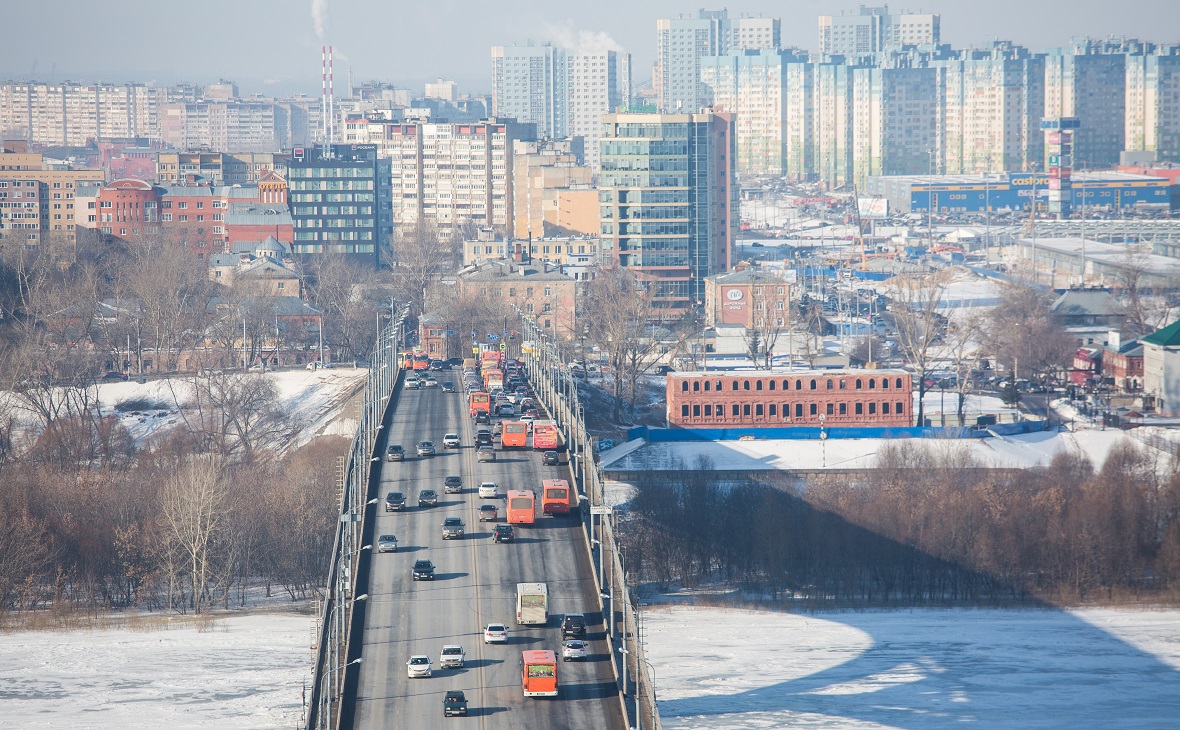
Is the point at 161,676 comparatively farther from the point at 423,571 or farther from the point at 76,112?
the point at 76,112

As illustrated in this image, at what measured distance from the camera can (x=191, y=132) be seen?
14188 cm

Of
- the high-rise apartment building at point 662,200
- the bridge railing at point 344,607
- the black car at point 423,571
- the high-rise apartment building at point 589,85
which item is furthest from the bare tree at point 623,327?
the high-rise apartment building at point 589,85

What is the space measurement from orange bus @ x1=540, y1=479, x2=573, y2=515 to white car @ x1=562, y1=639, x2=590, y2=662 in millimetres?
4490

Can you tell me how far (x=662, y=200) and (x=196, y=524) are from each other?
31.8 m

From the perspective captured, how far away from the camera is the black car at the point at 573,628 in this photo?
1752cm

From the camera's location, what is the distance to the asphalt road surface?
16.2 m

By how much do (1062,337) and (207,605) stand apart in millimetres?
27890

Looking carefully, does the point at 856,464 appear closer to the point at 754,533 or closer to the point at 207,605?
the point at 754,533

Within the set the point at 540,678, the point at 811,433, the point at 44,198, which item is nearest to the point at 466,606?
the point at 540,678

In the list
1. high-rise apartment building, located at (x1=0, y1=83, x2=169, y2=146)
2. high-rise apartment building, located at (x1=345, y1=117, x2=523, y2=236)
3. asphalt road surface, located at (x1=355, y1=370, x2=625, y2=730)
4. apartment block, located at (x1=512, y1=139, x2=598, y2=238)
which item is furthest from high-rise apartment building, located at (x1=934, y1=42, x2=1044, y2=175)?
asphalt road surface, located at (x1=355, y1=370, x2=625, y2=730)

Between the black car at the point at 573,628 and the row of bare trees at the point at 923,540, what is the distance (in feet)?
34.2

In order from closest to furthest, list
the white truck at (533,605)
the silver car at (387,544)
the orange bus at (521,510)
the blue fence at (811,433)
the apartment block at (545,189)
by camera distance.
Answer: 1. the white truck at (533,605)
2. the silver car at (387,544)
3. the orange bus at (521,510)
4. the blue fence at (811,433)
5. the apartment block at (545,189)

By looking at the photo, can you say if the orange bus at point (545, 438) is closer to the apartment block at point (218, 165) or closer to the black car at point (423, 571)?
the black car at point (423, 571)

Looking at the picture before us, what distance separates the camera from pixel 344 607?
18.3 metres
